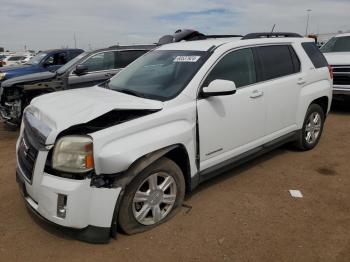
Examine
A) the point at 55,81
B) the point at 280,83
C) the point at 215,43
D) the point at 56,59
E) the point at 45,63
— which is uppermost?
the point at 215,43

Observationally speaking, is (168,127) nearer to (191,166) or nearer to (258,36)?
(191,166)

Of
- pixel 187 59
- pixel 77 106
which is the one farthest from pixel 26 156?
pixel 187 59

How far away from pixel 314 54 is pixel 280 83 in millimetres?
1297

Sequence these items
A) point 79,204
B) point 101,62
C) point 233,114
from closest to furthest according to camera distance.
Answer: point 79,204 < point 233,114 < point 101,62

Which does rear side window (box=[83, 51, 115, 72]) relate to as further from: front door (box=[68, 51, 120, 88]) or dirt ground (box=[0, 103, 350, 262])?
dirt ground (box=[0, 103, 350, 262])

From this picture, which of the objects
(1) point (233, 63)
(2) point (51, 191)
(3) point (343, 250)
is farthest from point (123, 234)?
(1) point (233, 63)

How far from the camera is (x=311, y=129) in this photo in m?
5.88

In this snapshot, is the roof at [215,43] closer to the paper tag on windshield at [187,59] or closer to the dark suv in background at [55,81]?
the paper tag on windshield at [187,59]

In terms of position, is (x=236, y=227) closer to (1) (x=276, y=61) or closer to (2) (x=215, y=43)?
(2) (x=215, y=43)

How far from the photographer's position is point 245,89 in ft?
14.4

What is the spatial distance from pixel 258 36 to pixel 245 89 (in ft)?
3.30

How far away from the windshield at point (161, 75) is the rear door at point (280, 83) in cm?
104

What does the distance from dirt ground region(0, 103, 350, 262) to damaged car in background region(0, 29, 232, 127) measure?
3377mm

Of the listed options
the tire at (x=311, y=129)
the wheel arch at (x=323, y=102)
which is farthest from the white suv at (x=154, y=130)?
the wheel arch at (x=323, y=102)
